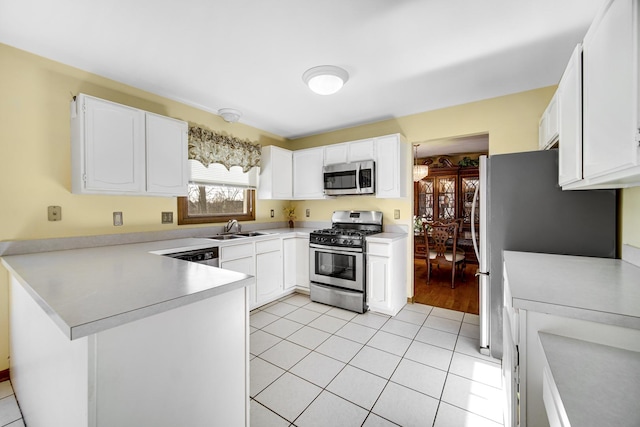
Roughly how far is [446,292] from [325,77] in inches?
130

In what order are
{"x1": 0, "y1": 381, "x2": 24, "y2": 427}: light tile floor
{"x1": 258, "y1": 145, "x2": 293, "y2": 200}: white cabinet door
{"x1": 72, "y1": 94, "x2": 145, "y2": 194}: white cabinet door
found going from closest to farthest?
{"x1": 0, "y1": 381, "x2": 24, "y2": 427}: light tile floor → {"x1": 72, "y1": 94, "x2": 145, "y2": 194}: white cabinet door → {"x1": 258, "y1": 145, "x2": 293, "y2": 200}: white cabinet door

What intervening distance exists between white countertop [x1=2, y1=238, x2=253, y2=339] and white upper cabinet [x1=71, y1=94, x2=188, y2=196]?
0.68 m

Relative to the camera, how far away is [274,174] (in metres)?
3.84

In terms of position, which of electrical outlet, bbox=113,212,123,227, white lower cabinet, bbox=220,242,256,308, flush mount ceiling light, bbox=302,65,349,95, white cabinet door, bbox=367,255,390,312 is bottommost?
white cabinet door, bbox=367,255,390,312

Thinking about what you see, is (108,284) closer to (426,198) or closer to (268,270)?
(268,270)

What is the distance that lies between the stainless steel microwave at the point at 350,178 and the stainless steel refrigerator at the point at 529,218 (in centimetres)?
134

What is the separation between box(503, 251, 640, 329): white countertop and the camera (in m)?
0.92

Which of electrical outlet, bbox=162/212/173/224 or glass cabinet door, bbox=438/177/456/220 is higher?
glass cabinet door, bbox=438/177/456/220

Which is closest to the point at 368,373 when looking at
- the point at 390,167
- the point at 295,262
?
the point at 295,262

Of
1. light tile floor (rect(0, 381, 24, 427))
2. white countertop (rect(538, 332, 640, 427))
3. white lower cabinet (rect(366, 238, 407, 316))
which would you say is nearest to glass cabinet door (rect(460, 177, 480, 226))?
white lower cabinet (rect(366, 238, 407, 316))

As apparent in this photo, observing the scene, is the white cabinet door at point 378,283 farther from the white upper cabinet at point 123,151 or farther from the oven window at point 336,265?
the white upper cabinet at point 123,151

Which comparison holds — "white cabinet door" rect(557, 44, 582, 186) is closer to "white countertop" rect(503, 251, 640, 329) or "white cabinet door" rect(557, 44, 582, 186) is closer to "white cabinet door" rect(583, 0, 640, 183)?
"white cabinet door" rect(583, 0, 640, 183)

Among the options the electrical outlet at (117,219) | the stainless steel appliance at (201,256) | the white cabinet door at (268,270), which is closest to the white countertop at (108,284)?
the stainless steel appliance at (201,256)

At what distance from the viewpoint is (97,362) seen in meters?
0.84
